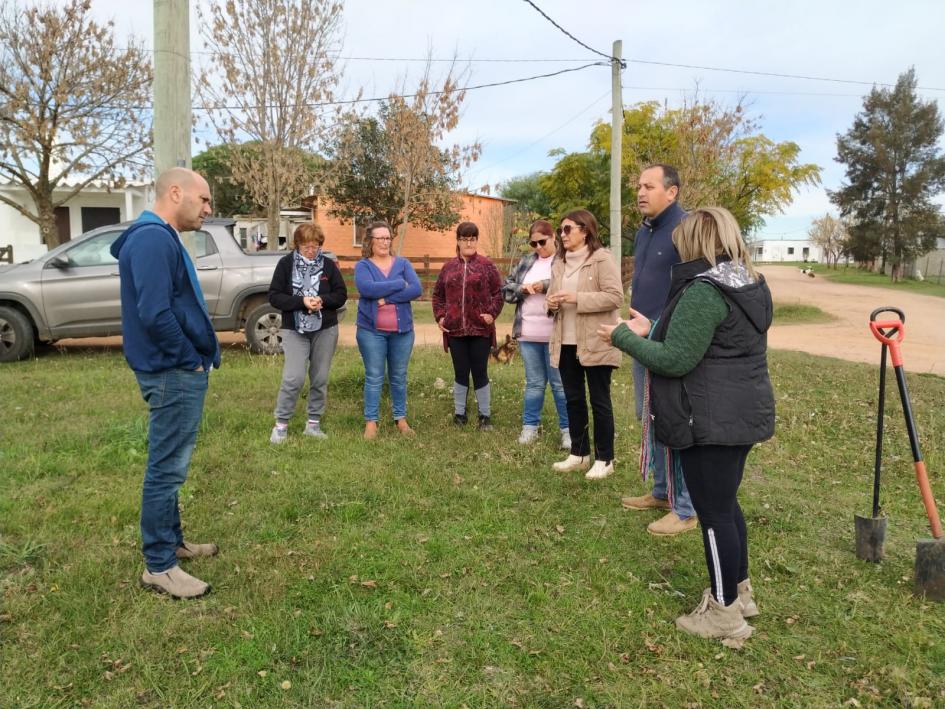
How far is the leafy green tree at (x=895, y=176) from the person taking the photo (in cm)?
3844

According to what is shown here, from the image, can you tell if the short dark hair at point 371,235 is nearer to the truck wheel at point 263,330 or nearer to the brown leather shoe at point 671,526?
the brown leather shoe at point 671,526

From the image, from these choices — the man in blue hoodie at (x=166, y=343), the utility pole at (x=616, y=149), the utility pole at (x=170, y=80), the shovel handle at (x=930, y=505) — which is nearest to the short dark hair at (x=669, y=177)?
the shovel handle at (x=930, y=505)

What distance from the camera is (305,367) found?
19.6ft

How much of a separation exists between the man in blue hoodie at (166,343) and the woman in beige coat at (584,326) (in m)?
2.46

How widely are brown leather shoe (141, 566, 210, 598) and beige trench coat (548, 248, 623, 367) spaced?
273cm

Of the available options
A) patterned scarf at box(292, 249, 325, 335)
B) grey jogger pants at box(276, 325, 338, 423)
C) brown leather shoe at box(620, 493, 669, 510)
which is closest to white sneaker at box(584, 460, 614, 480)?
brown leather shoe at box(620, 493, 669, 510)

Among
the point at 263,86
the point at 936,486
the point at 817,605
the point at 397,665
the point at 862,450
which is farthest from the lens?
the point at 263,86

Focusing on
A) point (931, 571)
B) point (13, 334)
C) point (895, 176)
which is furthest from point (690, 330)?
point (895, 176)

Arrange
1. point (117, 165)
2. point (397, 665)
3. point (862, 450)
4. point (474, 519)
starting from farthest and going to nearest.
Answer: point (117, 165), point (862, 450), point (474, 519), point (397, 665)

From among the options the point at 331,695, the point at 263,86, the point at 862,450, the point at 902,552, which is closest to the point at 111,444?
the point at 331,695

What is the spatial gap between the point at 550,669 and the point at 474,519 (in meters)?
1.53

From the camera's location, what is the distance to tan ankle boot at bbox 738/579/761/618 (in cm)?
320

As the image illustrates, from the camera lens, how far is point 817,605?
3.37 metres

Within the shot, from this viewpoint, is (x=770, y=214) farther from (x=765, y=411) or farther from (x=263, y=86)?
(x=765, y=411)
